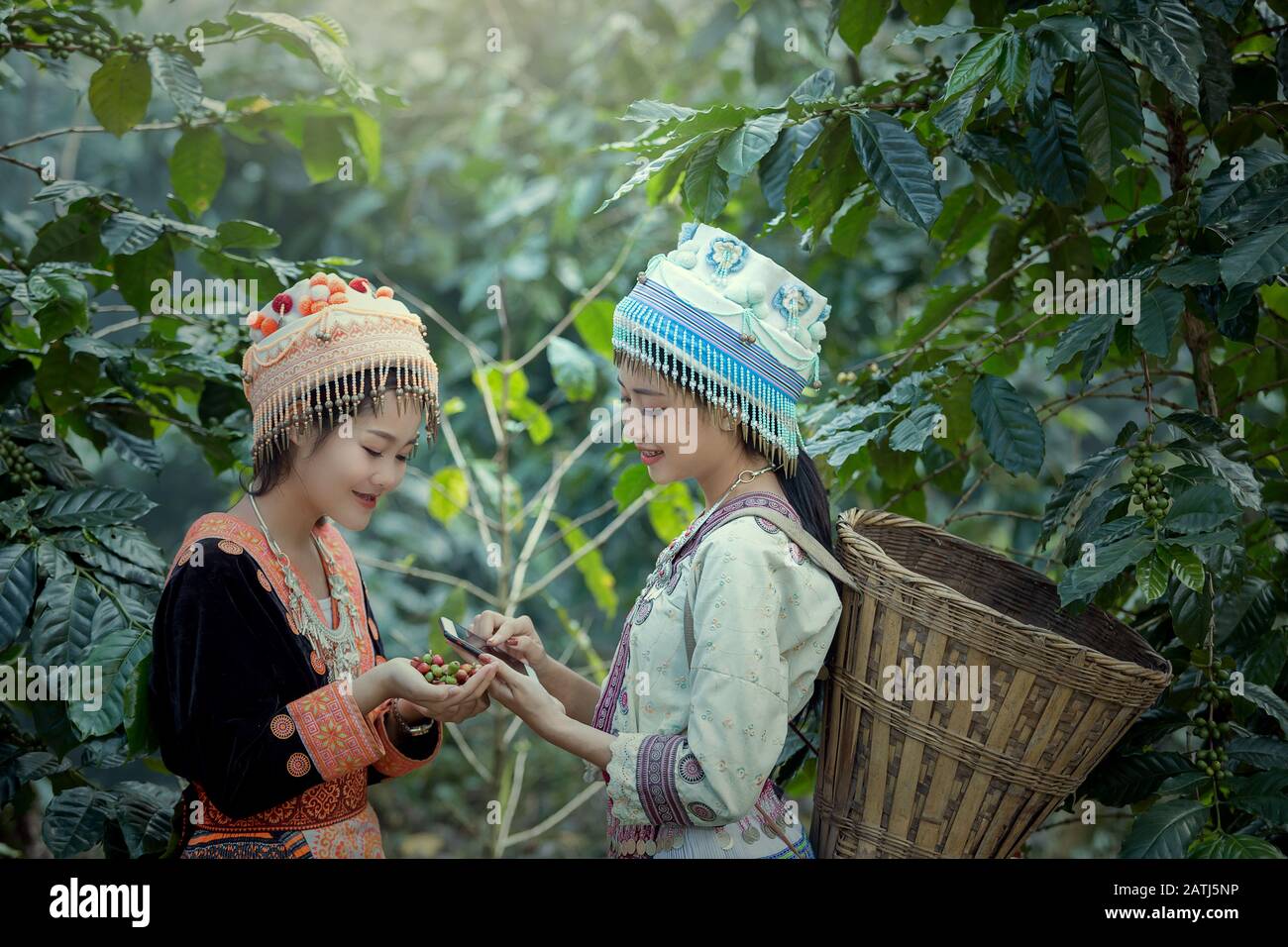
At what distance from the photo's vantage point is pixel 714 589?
6.00 feet

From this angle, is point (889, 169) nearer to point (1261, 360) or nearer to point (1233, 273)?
point (1233, 273)

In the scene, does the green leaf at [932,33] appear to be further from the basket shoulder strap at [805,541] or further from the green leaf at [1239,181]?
the basket shoulder strap at [805,541]

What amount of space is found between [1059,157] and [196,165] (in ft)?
6.14

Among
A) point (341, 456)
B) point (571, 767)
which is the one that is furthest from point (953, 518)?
point (571, 767)

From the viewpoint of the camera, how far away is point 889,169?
6.82 feet

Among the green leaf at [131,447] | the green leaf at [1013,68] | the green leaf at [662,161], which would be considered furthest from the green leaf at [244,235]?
the green leaf at [1013,68]

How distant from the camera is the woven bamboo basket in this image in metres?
1.79

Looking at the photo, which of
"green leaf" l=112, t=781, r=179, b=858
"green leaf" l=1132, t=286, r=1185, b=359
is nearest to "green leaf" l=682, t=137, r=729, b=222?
"green leaf" l=1132, t=286, r=1185, b=359

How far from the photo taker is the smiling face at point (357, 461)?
2.00 metres

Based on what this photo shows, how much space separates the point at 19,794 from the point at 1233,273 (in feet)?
8.11

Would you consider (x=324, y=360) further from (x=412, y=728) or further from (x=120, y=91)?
(x=120, y=91)

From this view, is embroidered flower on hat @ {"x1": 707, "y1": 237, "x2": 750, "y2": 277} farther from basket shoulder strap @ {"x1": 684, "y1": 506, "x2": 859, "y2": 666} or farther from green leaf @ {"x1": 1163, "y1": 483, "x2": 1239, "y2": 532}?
green leaf @ {"x1": 1163, "y1": 483, "x2": 1239, "y2": 532}

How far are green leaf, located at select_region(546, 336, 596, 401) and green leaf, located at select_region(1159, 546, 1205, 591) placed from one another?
1.68 metres

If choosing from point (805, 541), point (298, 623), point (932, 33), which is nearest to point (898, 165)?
point (932, 33)
